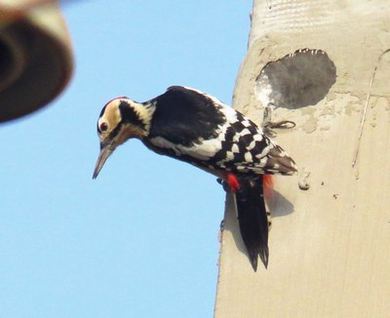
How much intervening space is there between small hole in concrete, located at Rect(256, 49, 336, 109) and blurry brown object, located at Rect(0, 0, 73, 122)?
4.27 metres

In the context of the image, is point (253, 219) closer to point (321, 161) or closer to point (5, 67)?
point (321, 161)

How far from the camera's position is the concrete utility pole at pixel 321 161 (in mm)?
4836

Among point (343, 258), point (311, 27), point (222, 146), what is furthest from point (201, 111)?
point (343, 258)

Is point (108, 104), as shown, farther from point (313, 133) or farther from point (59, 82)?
point (59, 82)

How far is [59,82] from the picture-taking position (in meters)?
1.03

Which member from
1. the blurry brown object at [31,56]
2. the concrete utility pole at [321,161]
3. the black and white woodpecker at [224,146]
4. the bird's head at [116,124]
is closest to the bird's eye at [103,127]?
the bird's head at [116,124]

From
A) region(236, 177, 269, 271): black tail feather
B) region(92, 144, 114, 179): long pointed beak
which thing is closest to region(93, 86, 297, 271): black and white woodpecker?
region(236, 177, 269, 271): black tail feather

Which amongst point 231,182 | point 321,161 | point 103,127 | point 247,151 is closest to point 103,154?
point 103,127

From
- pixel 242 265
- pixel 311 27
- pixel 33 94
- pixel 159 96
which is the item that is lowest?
pixel 242 265

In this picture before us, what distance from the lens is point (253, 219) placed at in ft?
16.6

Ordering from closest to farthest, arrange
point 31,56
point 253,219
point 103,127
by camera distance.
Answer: point 31,56
point 253,219
point 103,127

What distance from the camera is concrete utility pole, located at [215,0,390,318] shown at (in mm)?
4836

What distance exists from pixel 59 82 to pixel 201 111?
14.0 ft

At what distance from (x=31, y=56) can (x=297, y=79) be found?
14.8 ft
